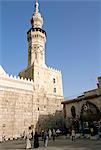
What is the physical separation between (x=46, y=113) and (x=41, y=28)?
696 inches

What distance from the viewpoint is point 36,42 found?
41719 mm

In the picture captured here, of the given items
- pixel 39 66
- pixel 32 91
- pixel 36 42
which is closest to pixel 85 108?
pixel 32 91

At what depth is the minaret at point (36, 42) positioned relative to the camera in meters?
41.0

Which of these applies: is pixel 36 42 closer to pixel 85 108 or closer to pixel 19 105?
pixel 19 105

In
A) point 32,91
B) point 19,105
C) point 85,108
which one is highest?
point 32,91

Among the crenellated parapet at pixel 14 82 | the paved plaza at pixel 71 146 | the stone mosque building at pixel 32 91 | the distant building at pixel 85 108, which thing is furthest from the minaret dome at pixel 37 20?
the paved plaza at pixel 71 146

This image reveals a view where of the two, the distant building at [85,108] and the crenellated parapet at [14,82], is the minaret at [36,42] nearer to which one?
the crenellated parapet at [14,82]

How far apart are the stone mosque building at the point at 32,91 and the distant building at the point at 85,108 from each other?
778 centimetres

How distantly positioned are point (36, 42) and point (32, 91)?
10.7m

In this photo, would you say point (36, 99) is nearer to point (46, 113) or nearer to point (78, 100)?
point (46, 113)

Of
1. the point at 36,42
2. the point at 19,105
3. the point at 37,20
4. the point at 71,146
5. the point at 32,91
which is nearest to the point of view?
the point at 71,146

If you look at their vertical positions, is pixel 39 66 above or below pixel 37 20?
below

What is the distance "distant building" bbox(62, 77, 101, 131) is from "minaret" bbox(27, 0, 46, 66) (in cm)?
1361

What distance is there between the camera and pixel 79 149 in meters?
13.3
